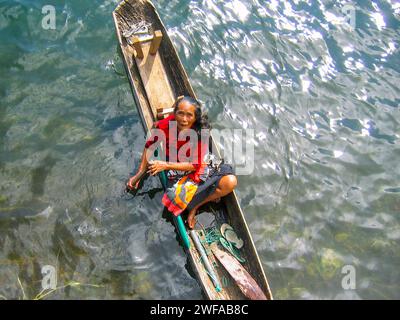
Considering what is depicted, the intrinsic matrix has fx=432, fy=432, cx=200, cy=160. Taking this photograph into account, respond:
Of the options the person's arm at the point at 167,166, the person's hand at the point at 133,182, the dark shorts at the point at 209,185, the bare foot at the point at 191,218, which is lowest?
the bare foot at the point at 191,218

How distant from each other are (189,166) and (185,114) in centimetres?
70

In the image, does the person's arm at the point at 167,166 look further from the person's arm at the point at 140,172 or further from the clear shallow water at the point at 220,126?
the clear shallow water at the point at 220,126

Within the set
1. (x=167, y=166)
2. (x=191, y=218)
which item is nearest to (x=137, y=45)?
(x=167, y=166)

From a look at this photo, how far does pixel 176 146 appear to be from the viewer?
6008mm

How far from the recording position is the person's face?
18.3ft

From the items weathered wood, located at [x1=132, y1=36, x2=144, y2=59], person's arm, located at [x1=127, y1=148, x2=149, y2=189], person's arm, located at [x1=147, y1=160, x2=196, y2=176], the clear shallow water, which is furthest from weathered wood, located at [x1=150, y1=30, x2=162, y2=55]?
person's arm, located at [x1=147, y1=160, x2=196, y2=176]

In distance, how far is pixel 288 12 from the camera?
906 centimetres

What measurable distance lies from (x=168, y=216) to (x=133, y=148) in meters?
1.36

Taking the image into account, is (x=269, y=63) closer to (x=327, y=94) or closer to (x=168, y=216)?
(x=327, y=94)

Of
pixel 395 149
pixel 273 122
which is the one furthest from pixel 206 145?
pixel 395 149

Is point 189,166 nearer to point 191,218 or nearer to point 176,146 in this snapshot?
point 176,146

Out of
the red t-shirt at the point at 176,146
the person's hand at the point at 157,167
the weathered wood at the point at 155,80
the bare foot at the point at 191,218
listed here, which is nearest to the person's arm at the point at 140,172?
the red t-shirt at the point at 176,146

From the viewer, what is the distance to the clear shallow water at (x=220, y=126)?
5883 millimetres

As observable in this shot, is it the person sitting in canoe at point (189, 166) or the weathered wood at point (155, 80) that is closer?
the person sitting in canoe at point (189, 166)
